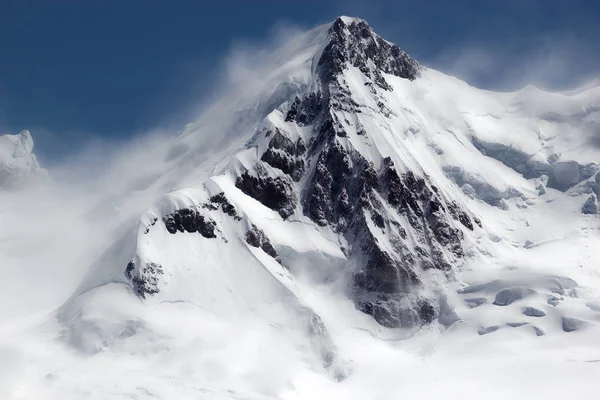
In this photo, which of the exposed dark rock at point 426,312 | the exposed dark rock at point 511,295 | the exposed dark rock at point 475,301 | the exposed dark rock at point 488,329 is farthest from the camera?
the exposed dark rock at point 475,301

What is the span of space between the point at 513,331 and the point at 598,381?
77.3ft

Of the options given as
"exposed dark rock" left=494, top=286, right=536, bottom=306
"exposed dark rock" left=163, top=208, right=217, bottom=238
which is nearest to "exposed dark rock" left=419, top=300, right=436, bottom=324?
"exposed dark rock" left=494, top=286, right=536, bottom=306

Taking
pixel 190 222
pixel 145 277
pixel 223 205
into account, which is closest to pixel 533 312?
pixel 223 205

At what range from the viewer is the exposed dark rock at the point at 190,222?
17962cm

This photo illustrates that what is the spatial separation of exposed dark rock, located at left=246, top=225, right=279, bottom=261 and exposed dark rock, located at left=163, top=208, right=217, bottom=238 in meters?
8.09

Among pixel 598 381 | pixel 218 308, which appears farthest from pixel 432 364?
pixel 218 308

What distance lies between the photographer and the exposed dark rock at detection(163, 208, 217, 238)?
7072 inches

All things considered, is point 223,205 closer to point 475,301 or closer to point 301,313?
point 301,313

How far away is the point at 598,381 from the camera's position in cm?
14875

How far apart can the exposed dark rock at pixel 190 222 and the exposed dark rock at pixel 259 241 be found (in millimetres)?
8085

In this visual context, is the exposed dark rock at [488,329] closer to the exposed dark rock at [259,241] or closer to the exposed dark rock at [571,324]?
the exposed dark rock at [571,324]

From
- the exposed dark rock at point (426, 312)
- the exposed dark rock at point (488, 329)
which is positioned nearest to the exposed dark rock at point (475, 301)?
the exposed dark rock at point (426, 312)

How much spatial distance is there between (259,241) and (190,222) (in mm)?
16492

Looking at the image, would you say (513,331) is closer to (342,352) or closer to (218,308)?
(342,352)
